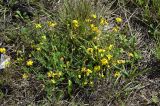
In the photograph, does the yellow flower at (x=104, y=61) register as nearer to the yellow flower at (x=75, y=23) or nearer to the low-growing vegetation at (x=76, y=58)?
the low-growing vegetation at (x=76, y=58)

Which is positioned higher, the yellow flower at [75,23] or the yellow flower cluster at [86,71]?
the yellow flower at [75,23]

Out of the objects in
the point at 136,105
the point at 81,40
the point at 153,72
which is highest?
the point at 81,40

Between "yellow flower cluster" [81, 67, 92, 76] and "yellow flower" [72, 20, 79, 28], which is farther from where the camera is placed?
"yellow flower" [72, 20, 79, 28]

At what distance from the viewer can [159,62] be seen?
327cm

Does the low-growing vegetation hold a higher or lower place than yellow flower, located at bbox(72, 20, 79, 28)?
lower

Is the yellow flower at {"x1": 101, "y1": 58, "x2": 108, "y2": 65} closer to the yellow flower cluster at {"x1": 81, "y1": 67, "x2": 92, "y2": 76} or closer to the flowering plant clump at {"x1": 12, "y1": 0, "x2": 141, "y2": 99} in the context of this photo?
the flowering plant clump at {"x1": 12, "y1": 0, "x2": 141, "y2": 99}

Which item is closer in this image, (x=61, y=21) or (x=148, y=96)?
(x=148, y=96)

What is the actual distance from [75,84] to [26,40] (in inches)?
24.1

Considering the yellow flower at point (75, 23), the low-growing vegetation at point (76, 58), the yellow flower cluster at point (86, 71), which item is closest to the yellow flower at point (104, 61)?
the low-growing vegetation at point (76, 58)

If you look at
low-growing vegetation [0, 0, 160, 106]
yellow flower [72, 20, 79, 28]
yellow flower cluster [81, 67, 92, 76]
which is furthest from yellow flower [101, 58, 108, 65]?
yellow flower [72, 20, 79, 28]

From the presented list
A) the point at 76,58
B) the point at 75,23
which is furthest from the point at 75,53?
the point at 75,23

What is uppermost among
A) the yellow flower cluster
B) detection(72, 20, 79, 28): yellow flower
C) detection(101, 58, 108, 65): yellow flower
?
detection(72, 20, 79, 28): yellow flower

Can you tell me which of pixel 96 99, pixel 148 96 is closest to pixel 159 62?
pixel 148 96

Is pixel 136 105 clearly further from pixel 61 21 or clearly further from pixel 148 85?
pixel 61 21
